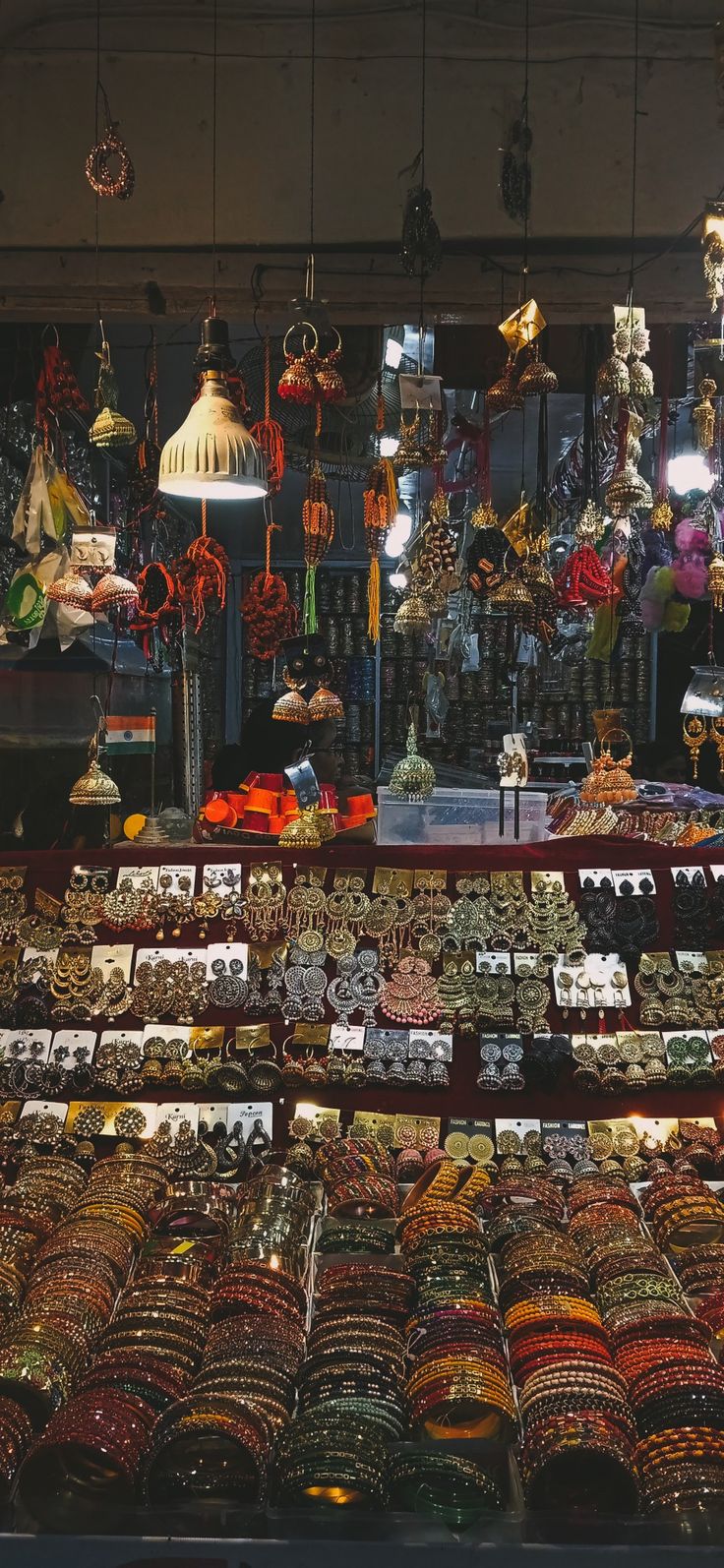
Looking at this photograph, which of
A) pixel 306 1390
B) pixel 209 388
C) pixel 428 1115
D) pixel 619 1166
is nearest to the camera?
pixel 306 1390

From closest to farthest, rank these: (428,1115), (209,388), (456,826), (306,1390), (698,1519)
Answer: (698,1519) → (306,1390) → (209,388) → (428,1115) → (456,826)

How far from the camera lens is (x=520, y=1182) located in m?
2.61

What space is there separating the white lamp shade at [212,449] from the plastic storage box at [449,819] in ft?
6.50

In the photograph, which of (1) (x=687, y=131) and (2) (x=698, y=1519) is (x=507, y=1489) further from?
(1) (x=687, y=131)

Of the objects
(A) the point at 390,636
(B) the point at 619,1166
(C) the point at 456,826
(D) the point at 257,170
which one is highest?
(D) the point at 257,170

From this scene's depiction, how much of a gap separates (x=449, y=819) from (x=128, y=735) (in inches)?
52.2

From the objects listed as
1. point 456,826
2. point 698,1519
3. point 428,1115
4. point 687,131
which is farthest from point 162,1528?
point 687,131

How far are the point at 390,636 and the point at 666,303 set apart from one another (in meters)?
5.46

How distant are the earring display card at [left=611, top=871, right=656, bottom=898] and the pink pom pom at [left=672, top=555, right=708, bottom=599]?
1.61 metres

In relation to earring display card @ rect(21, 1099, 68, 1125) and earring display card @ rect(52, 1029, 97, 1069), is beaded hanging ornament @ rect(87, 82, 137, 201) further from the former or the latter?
earring display card @ rect(21, 1099, 68, 1125)

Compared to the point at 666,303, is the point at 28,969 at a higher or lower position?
lower

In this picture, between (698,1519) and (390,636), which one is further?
(390,636)

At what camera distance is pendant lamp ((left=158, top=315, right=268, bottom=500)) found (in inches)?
93.1

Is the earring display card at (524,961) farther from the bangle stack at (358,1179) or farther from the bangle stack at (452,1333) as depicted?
the bangle stack at (452,1333)
